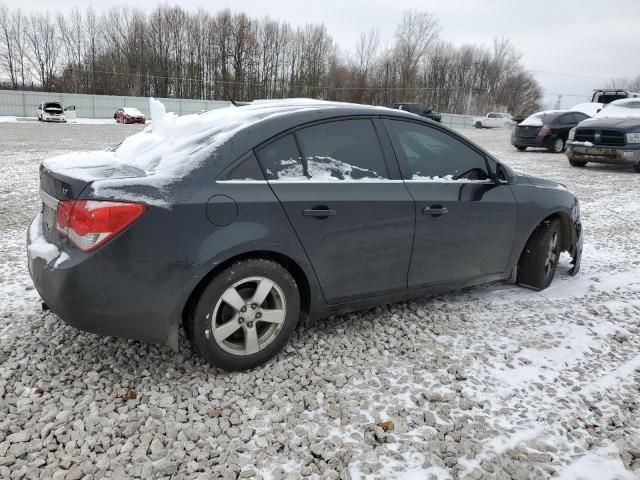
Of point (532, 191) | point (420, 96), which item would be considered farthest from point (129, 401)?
point (420, 96)

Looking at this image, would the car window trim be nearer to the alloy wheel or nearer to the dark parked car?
the dark parked car

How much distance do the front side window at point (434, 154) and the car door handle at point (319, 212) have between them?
76cm

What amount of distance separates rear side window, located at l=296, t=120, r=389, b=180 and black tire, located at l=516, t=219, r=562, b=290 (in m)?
1.76

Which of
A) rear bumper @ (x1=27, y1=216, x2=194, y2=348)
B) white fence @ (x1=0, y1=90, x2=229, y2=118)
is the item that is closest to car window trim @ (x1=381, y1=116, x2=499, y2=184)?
rear bumper @ (x1=27, y1=216, x2=194, y2=348)

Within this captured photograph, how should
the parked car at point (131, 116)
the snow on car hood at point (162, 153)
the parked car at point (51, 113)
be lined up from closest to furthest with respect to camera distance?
the snow on car hood at point (162, 153), the parked car at point (51, 113), the parked car at point (131, 116)

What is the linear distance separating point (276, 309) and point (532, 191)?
2.47 metres

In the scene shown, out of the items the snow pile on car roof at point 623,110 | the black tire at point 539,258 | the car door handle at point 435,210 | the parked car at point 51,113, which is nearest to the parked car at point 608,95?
the snow pile on car roof at point 623,110

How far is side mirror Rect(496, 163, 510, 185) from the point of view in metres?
3.92

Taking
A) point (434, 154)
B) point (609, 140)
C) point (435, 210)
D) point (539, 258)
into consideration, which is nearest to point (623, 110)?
point (609, 140)

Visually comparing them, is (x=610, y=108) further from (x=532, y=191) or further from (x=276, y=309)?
(x=276, y=309)

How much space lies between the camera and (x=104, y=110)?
4959 centimetres

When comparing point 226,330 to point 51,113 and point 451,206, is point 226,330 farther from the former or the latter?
point 51,113

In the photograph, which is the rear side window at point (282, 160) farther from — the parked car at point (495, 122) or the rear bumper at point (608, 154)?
the parked car at point (495, 122)

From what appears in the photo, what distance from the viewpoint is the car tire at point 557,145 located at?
18.2 meters
